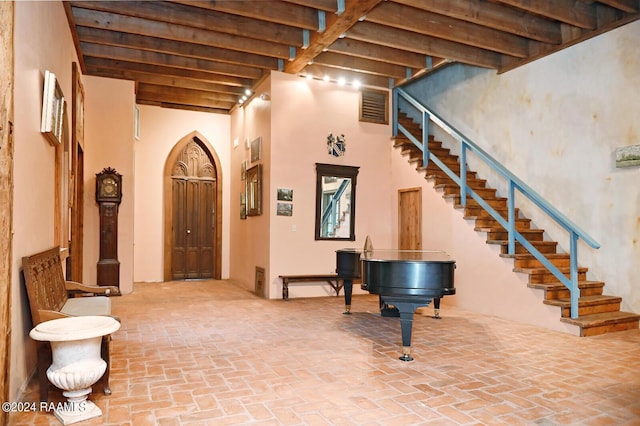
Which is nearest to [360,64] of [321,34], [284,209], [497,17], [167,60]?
[321,34]

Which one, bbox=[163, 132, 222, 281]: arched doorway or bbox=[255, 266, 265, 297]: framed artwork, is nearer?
bbox=[255, 266, 265, 297]: framed artwork

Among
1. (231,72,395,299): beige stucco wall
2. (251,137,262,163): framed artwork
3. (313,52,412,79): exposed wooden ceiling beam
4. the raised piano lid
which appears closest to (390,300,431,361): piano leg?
the raised piano lid

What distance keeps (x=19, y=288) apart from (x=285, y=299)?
14.8ft

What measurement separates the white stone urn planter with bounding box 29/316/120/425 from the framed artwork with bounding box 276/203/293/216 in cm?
460

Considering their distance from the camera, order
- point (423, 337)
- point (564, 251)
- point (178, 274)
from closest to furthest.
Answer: point (423, 337) < point (564, 251) < point (178, 274)

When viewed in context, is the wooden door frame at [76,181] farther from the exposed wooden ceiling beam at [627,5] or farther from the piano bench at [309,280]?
the exposed wooden ceiling beam at [627,5]

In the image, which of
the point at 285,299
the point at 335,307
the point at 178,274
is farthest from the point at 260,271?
the point at 178,274

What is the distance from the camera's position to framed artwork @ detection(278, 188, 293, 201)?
7.36 metres

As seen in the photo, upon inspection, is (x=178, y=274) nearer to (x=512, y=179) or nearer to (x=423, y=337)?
(x=423, y=337)

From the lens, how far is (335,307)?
660 centimetres

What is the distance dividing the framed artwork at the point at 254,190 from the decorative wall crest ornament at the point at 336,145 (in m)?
1.30

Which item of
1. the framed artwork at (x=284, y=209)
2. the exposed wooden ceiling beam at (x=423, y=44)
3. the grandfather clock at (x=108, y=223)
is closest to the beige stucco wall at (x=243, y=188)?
the framed artwork at (x=284, y=209)

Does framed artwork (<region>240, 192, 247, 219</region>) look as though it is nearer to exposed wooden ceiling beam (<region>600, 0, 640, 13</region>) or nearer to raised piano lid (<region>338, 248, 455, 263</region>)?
raised piano lid (<region>338, 248, 455, 263</region>)

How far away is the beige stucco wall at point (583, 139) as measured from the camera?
18.0 feet
